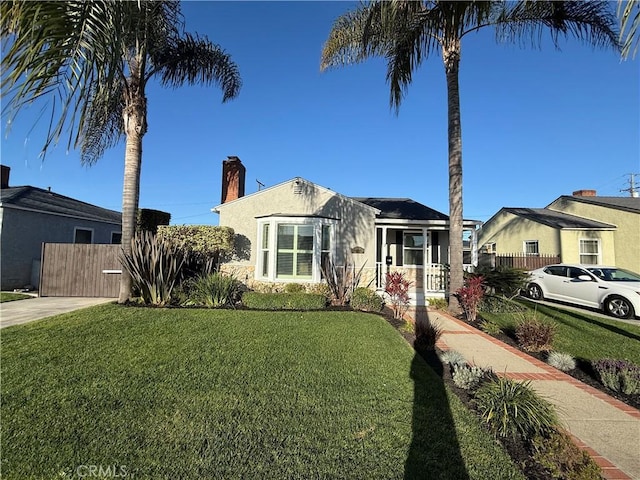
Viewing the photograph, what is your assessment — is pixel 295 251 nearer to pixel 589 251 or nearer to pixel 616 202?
pixel 589 251

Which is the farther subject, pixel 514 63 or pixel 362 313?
pixel 514 63

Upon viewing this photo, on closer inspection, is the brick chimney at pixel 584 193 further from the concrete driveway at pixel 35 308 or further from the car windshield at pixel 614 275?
the concrete driveway at pixel 35 308

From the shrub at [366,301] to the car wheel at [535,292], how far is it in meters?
8.00

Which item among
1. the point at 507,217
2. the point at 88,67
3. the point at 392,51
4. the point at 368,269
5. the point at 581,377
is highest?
the point at 392,51

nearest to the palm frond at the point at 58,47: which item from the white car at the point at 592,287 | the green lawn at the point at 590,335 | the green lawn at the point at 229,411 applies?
the green lawn at the point at 229,411

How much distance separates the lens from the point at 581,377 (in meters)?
4.91

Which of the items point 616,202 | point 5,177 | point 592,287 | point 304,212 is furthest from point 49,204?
point 616,202

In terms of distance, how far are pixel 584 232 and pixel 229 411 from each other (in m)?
21.0

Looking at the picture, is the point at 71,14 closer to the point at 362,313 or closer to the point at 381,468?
the point at 381,468

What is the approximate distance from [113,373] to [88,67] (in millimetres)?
3797

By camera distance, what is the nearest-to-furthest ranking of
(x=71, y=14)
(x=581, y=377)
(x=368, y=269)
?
(x=71, y=14) < (x=581, y=377) < (x=368, y=269)

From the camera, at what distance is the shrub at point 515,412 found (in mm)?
3002

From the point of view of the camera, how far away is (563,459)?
2.58 meters

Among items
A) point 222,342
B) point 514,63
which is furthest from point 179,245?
point 514,63
